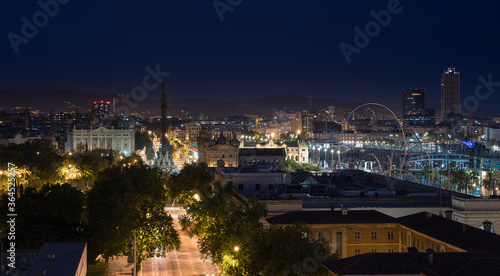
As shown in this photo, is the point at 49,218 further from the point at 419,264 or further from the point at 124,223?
the point at 419,264

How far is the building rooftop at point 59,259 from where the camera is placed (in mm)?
30192

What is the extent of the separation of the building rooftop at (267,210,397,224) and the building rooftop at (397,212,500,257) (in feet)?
5.66

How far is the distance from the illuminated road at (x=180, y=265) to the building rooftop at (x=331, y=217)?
658 cm

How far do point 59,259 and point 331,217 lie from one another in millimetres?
19397

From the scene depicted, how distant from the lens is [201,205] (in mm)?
52344

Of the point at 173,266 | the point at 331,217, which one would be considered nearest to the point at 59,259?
the point at 173,266

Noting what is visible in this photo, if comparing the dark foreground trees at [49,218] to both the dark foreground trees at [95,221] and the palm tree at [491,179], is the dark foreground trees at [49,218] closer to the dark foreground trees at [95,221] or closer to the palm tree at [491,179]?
the dark foreground trees at [95,221]

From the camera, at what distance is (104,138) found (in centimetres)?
17775

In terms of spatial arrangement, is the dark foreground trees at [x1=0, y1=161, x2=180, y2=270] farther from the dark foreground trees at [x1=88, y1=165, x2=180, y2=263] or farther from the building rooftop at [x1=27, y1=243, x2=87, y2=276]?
the building rooftop at [x1=27, y1=243, x2=87, y2=276]

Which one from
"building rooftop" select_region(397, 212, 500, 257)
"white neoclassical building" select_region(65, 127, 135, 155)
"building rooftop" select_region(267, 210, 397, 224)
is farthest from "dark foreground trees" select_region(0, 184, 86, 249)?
"white neoclassical building" select_region(65, 127, 135, 155)

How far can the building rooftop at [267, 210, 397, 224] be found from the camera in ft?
146

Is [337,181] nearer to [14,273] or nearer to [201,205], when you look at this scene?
[201,205]

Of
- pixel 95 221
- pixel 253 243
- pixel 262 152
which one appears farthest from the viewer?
pixel 262 152

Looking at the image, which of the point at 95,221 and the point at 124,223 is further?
the point at 95,221
